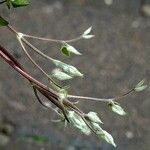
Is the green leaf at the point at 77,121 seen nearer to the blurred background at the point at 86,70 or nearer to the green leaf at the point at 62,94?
the green leaf at the point at 62,94

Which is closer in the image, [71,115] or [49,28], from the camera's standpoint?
[71,115]

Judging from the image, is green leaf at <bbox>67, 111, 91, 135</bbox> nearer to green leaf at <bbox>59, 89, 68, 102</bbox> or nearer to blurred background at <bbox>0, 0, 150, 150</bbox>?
green leaf at <bbox>59, 89, 68, 102</bbox>

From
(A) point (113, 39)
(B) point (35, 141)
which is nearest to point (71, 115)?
(B) point (35, 141)

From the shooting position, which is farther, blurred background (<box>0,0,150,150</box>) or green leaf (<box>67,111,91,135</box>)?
blurred background (<box>0,0,150,150</box>)

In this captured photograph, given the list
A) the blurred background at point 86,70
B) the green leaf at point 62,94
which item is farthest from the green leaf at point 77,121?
the blurred background at point 86,70

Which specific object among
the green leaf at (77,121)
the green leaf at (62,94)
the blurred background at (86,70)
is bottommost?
the blurred background at (86,70)

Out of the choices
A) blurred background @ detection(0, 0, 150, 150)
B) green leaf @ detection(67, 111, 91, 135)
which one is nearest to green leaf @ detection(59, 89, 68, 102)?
green leaf @ detection(67, 111, 91, 135)

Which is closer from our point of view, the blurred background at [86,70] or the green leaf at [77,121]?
the green leaf at [77,121]

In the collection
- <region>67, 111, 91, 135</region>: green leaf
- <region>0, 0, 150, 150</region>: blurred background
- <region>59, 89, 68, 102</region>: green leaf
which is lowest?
<region>0, 0, 150, 150</region>: blurred background

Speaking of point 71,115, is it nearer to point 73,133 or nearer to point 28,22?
point 73,133
